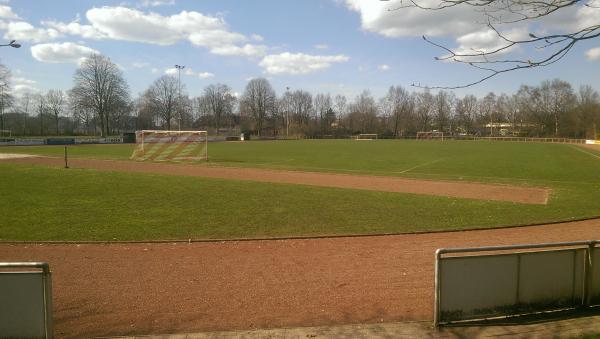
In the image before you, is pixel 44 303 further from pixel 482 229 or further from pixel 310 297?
pixel 482 229

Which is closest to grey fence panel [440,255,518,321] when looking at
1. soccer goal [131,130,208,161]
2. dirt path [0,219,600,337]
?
dirt path [0,219,600,337]

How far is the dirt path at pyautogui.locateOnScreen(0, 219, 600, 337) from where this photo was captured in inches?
227

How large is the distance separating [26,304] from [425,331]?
441cm

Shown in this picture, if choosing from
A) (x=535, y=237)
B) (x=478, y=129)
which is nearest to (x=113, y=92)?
(x=535, y=237)

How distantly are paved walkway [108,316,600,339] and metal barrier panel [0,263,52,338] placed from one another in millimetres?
1056

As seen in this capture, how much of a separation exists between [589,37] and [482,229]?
312 inches

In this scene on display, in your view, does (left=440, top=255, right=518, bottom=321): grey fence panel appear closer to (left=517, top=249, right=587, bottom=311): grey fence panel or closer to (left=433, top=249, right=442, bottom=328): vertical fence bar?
(left=433, top=249, right=442, bottom=328): vertical fence bar

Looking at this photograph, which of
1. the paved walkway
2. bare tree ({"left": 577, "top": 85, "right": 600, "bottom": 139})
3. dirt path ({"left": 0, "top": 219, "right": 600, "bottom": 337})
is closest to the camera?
the paved walkway

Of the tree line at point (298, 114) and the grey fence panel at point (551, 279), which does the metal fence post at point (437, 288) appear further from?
the tree line at point (298, 114)

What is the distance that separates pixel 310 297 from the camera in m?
6.57

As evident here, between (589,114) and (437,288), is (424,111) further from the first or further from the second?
(437,288)

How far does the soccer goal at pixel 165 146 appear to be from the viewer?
119ft

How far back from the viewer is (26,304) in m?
4.60

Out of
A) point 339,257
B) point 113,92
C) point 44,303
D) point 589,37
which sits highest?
point 113,92
